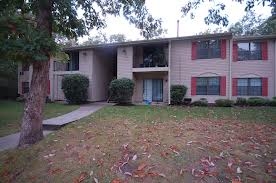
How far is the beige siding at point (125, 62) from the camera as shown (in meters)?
23.4

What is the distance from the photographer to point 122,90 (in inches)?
849

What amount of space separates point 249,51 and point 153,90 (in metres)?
7.82

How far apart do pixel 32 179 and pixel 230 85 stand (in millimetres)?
16965

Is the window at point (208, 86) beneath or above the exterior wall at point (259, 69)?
beneath

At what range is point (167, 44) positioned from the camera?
22859 mm

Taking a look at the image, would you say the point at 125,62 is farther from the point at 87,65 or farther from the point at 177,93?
the point at 177,93

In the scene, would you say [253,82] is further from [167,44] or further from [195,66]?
[167,44]

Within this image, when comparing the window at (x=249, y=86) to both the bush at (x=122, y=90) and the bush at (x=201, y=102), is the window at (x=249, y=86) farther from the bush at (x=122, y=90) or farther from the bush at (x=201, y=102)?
the bush at (x=122, y=90)

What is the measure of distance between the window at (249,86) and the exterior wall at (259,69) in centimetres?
32

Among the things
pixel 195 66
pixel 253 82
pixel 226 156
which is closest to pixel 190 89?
pixel 195 66

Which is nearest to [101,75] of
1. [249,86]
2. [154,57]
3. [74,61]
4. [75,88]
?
[74,61]

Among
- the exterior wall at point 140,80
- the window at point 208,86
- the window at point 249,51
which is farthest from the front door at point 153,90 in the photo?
the window at point 249,51

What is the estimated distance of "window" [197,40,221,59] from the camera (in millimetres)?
21359

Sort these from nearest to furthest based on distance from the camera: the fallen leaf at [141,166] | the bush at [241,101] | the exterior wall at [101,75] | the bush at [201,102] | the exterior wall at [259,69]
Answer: the fallen leaf at [141,166]
the bush at [241,101]
the bush at [201,102]
the exterior wall at [259,69]
the exterior wall at [101,75]
